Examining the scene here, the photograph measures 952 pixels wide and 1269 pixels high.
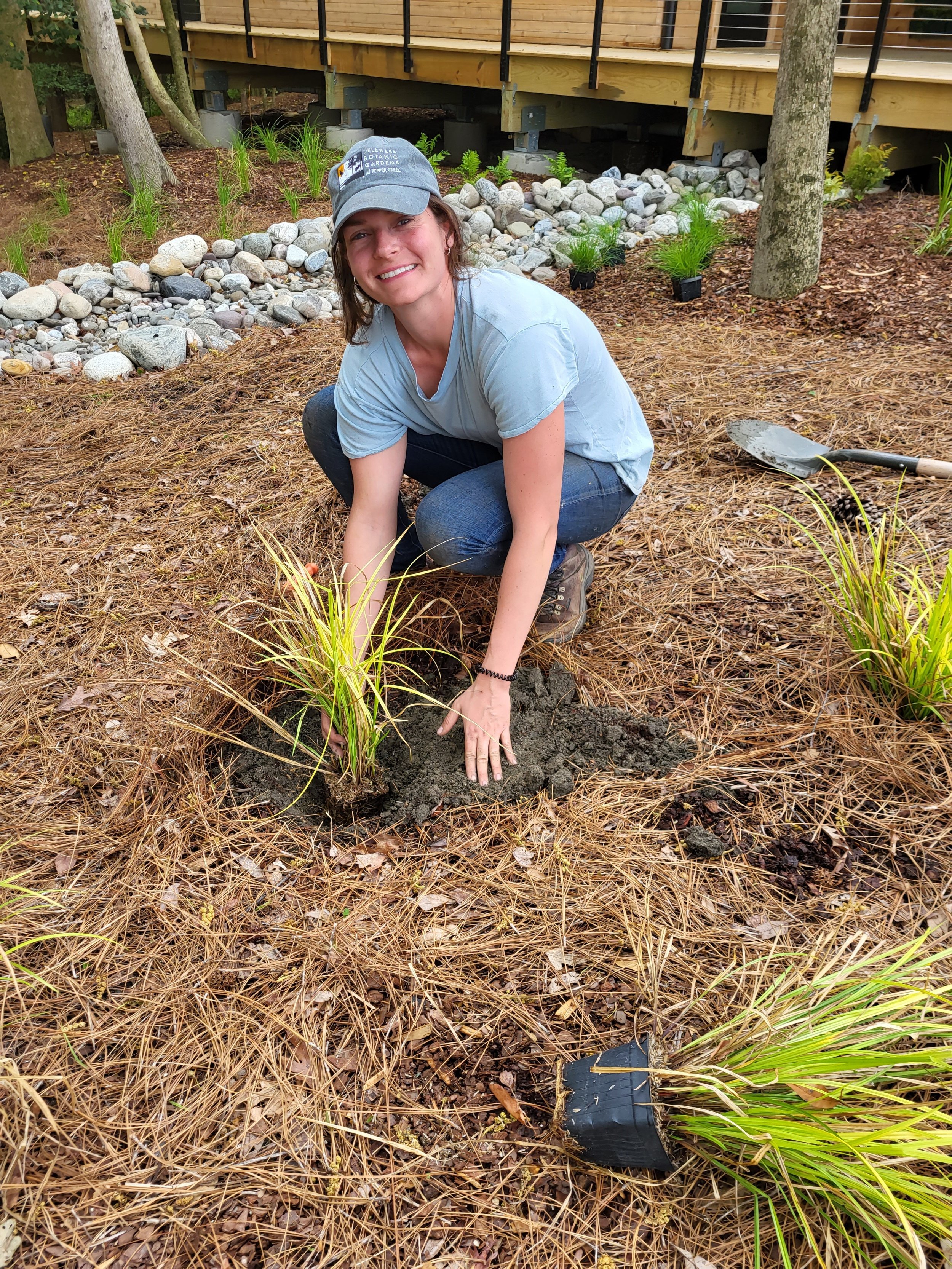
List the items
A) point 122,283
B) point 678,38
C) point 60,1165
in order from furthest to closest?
point 678,38 < point 122,283 < point 60,1165

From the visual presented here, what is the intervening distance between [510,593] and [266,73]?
11.3 metres

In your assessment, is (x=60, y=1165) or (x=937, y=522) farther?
(x=937, y=522)

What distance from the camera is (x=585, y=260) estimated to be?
513cm

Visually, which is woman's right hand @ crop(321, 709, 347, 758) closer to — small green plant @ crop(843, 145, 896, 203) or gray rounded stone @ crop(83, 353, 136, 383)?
gray rounded stone @ crop(83, 353, 136, 383)

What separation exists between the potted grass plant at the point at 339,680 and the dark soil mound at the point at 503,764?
0.04 meters

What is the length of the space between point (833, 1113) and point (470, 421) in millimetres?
1455

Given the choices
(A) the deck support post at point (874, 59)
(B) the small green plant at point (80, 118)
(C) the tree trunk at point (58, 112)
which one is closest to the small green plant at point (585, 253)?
(A) the deck support post at point (874, 59)

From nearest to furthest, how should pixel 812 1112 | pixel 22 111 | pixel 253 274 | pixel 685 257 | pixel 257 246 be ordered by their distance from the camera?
1. pixel 812 1112
2. pixel 685 257
3. pixel 253 274
4. pixel 257 246
5. pixel 22 111

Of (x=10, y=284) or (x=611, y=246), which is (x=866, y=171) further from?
(x=10, y=284)

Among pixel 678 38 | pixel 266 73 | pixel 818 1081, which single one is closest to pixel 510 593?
pixel 818 1081

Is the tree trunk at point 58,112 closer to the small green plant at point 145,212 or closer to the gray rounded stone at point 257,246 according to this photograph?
the small green plant at point 145,212

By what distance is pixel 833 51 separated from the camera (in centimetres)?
404

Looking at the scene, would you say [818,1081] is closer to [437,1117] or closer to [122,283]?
[437,1117]

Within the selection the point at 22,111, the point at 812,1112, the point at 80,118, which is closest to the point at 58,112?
the point at 80,118
